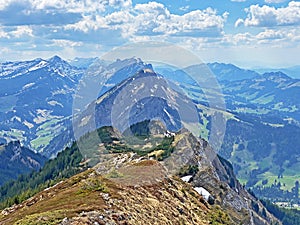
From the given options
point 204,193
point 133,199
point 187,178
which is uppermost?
point 133,199

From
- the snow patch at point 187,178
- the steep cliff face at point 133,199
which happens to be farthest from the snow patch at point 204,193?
the snow patch at point 187,178

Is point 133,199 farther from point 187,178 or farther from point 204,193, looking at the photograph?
point 187,178

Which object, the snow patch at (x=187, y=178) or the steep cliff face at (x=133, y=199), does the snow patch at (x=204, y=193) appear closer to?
the steep cliff face at (x=133, y=199)

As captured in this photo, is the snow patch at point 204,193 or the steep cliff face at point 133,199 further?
A: the snow patch at point 204,193

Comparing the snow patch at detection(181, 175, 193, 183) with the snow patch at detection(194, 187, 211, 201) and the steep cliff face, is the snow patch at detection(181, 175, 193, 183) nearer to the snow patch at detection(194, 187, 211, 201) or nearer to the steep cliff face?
the steep cliff face

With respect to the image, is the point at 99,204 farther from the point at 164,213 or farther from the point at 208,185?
the point at 208,185

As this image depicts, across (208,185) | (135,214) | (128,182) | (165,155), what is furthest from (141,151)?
(135,214)

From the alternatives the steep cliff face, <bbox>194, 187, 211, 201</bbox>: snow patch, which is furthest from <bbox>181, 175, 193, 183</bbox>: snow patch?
<bbox>194, 187, 211, 201</bbox>: snow patch

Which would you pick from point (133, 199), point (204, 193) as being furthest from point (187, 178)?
point (133, 199)

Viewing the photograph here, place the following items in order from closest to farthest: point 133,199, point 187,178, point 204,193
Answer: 1. point 133,199
2. point 204,193
3. point 187,178

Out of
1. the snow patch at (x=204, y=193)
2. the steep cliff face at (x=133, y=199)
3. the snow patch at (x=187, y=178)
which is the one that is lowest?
the snow patch at (x=204, y=193)

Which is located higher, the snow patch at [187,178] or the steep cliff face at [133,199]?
the steep cliff face at [133,199]
